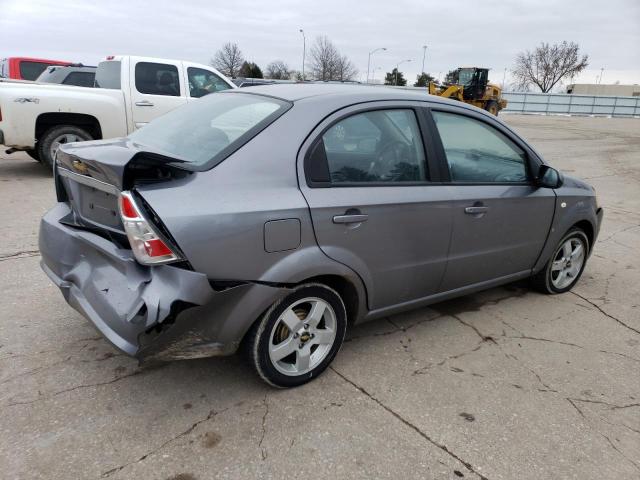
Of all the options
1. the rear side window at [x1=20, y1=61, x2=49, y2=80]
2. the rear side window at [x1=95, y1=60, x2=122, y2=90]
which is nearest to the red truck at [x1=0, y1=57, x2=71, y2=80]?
the rear side window at [x1=20, y1=61, x2=49, y2=80]

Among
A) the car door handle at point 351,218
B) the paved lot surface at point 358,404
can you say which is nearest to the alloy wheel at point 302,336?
the paved lot surface at point 358,404

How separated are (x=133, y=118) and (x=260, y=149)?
6.69 meters

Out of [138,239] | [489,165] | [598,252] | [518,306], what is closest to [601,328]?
[518,306]

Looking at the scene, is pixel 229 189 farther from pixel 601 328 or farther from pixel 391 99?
pixel 601 328

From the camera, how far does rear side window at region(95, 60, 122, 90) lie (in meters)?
8.45

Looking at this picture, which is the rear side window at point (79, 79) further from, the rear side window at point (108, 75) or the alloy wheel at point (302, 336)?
the alloy wheel at point (302, 336)

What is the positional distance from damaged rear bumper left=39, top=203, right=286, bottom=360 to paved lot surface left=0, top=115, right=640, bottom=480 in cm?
44

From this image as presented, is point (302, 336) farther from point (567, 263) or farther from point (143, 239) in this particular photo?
point (567, 263)

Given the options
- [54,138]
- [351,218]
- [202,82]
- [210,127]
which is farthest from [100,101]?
[351,218]

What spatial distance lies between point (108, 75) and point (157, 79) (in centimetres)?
90

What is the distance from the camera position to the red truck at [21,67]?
503 inches

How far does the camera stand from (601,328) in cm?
373

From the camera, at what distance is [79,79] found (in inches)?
387

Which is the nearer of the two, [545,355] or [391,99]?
[391,99]
